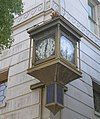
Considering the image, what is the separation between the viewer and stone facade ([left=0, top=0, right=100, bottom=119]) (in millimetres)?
8516

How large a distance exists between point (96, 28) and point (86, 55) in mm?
2011

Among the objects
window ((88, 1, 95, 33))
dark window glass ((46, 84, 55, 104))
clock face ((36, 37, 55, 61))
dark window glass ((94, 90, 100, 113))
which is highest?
window ((88, 1, 95, 33))

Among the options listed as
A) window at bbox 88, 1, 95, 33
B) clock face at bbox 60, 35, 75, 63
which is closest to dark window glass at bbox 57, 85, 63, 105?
clock face at bbox 60, 35, 75, 63

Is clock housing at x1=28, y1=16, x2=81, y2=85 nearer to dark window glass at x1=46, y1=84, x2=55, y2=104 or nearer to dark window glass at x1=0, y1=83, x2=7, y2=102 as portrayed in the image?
dark window glass at x1=46, y1=84, x2=55, y2=104

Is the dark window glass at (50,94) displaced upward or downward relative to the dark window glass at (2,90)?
downward

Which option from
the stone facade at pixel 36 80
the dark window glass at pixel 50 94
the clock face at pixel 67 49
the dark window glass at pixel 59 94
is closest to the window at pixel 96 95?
the stone facade at pixel 36 80

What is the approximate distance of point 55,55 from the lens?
7559 mm

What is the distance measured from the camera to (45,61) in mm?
7637

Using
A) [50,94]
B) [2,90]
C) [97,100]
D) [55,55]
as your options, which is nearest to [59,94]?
[50,94]

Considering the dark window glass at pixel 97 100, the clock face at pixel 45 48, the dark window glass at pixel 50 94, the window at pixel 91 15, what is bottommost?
the dark window glass at pixel 50 94

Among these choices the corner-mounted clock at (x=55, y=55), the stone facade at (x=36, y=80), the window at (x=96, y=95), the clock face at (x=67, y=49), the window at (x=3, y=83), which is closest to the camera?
the corner-mounted clock at (x=55, y=55)

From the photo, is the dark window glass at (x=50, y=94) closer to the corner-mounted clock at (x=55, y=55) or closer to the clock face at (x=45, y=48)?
the corner-mounted clock at (x=55, y=55)

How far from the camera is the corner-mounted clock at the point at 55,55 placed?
754 centimetres

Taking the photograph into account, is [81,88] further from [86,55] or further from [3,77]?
[3,77]
